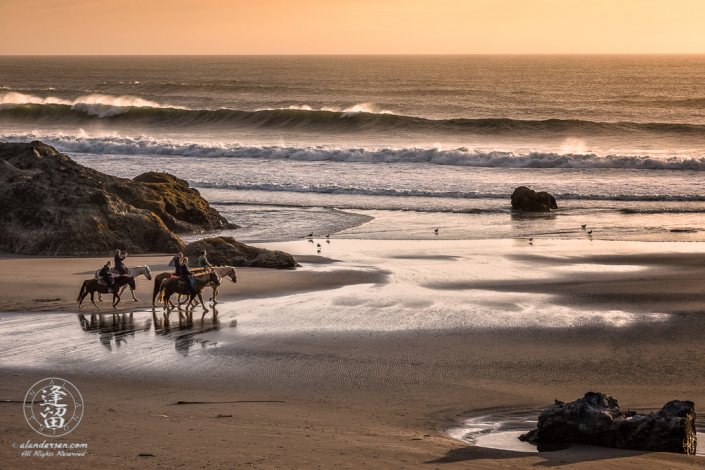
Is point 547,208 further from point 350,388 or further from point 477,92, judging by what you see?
point 477,92

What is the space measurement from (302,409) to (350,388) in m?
0.87

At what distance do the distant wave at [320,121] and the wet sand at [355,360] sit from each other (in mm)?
34273

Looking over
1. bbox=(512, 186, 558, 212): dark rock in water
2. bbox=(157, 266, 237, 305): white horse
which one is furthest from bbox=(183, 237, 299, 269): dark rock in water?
bbox=(512, 186, 558, 212): dark rock in water

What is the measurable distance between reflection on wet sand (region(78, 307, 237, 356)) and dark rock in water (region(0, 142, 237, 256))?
18.0ft

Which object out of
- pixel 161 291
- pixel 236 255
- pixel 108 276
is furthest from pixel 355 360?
pixel 236 255

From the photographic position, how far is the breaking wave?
1266 inches

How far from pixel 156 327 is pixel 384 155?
27.3 m

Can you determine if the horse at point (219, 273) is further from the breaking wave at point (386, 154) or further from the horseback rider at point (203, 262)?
the breaking wave at point (386, 154)

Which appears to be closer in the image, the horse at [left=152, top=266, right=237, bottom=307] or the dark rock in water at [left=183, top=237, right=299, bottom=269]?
the horse at [left=152, top=266, right=237, bottom=307]

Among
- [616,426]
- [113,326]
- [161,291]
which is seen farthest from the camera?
[161,291]

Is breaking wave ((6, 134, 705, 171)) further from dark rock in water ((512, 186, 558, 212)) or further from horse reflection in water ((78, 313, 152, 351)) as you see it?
horse reflection in water ((78, 313, 152, 351))

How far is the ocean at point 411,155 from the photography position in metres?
20.2

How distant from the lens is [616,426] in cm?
551

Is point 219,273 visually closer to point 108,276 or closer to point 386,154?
point 108,276
